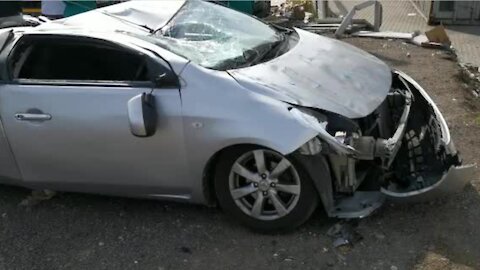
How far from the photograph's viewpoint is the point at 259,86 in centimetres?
328

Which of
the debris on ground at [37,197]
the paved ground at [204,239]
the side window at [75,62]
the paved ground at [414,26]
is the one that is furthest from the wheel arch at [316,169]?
the paved ground at [414,26]

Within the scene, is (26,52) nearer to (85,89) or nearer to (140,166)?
(85,89)

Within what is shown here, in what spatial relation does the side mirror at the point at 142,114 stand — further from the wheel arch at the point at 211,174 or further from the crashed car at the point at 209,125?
the wheel arch at the point at 211,174

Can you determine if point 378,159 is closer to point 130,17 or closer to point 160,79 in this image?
point 160,79

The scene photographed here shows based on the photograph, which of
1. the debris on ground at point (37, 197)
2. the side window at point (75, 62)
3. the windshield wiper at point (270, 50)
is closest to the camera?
the side window at point (75, 62)

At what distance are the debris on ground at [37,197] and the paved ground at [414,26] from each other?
6.40m

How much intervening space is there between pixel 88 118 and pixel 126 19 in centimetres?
94

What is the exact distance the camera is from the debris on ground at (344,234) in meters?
3.32

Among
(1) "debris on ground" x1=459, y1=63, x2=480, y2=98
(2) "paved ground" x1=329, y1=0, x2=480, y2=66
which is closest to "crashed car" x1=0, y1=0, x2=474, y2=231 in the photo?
(1) "debris on ground" x1=459, y1=63, x2=480, y2=98

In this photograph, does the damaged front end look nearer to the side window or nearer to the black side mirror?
the black side mirror

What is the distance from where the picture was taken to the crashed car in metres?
3.24

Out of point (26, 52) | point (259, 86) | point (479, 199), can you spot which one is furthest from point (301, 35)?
point (26, 52)

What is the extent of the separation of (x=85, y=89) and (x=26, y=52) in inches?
22.9

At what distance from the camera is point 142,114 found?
325cm
